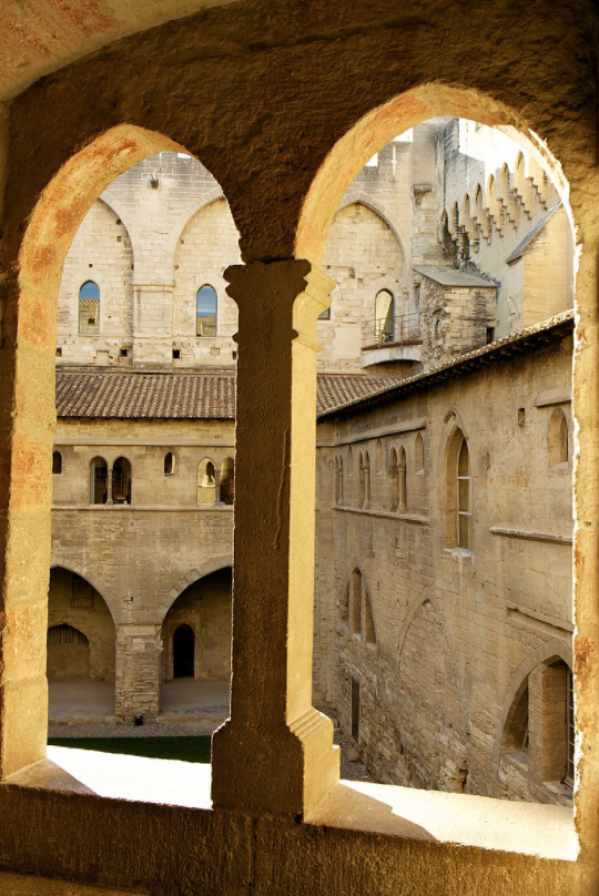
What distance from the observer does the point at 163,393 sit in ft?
67.0

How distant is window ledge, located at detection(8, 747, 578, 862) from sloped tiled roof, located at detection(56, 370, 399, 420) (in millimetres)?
15342

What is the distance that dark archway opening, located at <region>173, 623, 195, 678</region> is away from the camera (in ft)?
69.2

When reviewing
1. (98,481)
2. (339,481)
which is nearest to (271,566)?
(339,481)

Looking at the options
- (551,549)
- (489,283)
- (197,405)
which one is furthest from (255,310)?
(489,283)

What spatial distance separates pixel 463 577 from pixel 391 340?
44.9 ft

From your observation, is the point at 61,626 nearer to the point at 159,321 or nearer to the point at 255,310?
the point at 159,321

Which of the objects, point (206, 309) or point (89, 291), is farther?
point (206, 309)

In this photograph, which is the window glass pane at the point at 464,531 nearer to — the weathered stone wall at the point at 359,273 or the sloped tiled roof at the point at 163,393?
the sloped tiled roof at the point at 163,393

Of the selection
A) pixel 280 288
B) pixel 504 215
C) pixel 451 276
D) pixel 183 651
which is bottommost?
pixel 183 651

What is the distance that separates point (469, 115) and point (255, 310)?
1098mm

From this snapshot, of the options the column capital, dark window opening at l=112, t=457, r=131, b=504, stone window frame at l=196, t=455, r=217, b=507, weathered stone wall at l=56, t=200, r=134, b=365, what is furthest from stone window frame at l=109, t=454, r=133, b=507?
the column capital

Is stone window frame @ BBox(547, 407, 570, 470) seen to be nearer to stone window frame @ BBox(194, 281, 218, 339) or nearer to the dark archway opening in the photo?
the dark archway opening

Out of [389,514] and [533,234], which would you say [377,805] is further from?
[533,234]

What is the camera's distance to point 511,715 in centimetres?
952
